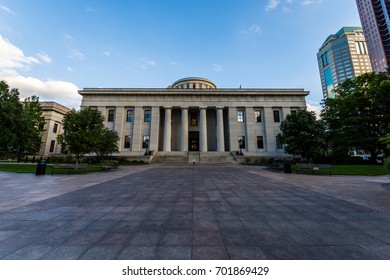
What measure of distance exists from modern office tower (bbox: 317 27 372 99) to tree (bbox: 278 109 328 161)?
128 meters

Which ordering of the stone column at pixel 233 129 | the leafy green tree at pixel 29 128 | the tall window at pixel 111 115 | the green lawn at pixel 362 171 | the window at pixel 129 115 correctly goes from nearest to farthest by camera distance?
the green lawn at pixel 362 171, the leafy green tree at pixel 29 128, the stone column at pixel 233 129, the tall window at pixel 111 115, the window at pixel 129 115

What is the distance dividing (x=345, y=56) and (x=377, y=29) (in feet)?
117

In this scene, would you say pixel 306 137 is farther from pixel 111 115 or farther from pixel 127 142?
pixel 111 115

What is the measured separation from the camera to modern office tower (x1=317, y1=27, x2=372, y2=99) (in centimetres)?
11131

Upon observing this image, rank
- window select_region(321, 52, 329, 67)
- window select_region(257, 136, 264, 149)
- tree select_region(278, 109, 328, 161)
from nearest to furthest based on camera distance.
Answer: tree select_region(278, 109, 328, 161), window select_region(257, 136, 264, 149), window select_region(321, 52, 329, 67)

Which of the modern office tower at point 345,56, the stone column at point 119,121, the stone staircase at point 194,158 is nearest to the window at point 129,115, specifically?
the stone column at point 119,121

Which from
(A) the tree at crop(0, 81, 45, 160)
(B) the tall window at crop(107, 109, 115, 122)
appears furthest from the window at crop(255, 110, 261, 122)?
(A) the tree at crop(0, 81, 45, 160)

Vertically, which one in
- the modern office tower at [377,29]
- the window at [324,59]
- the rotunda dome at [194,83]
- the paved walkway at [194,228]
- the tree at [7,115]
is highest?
the window at [324,59]

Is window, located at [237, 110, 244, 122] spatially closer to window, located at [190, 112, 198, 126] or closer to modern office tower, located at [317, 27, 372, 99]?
window, located at [190, 112, 198, 126]

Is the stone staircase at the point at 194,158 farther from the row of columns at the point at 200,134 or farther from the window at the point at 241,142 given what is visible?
the window at the point at 241,142

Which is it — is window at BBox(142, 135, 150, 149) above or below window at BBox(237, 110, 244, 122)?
below

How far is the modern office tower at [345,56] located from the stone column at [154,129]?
133379mm

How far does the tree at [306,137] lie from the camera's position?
17.3 meters
